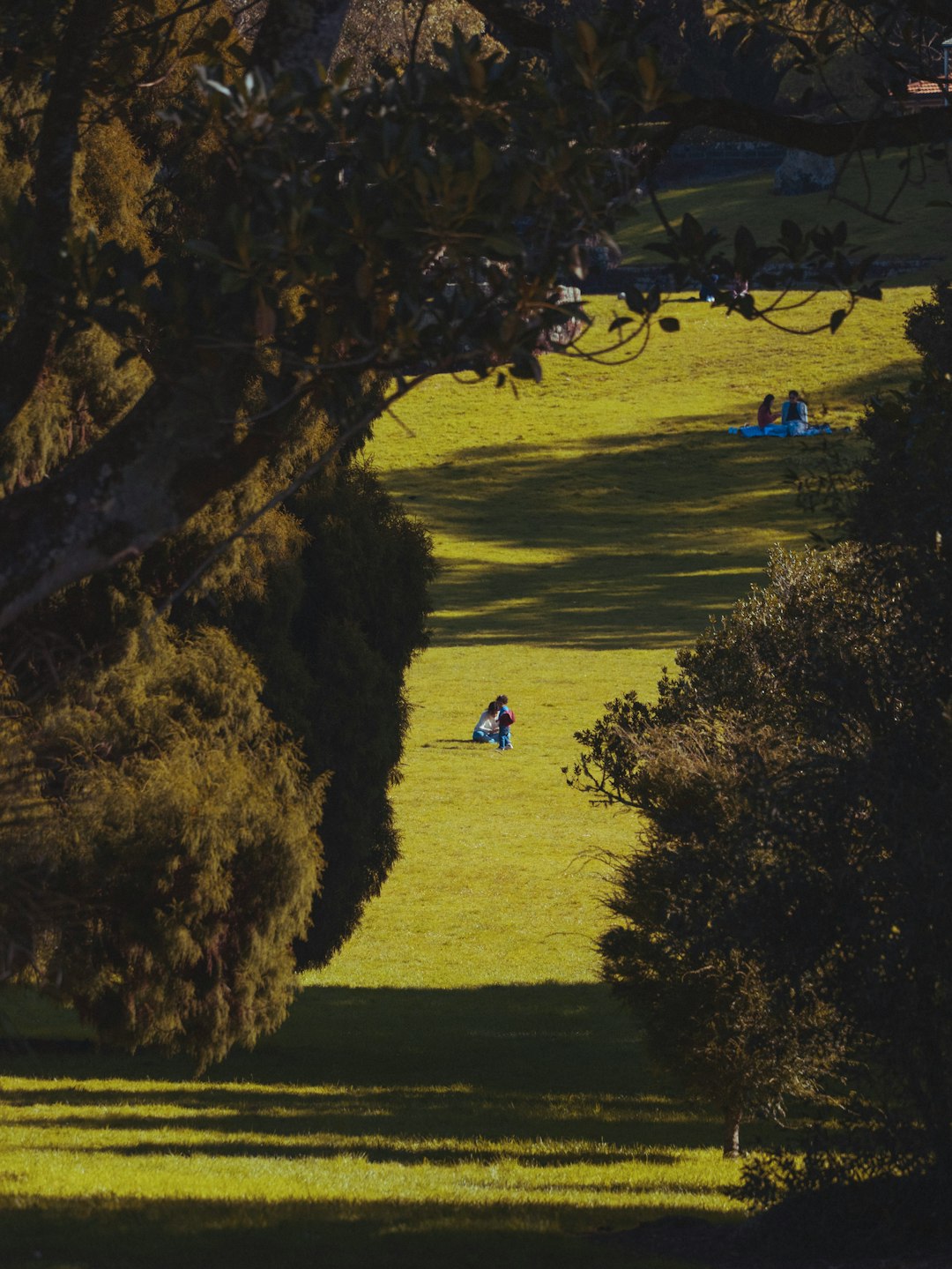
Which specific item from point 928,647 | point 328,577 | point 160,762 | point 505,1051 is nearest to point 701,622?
point 505,1051

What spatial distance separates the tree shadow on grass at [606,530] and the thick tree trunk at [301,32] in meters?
36.8

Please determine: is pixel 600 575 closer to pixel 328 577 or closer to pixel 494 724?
pixel 494 724

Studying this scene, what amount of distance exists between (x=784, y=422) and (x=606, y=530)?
853 cm

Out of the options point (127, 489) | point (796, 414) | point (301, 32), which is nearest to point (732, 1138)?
point (127, 489)

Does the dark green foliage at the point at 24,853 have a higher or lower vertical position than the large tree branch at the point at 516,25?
lower

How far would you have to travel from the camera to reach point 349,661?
2009 centimetres

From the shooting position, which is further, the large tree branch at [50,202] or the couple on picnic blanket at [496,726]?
the couple on picnic blanket at [496,726]

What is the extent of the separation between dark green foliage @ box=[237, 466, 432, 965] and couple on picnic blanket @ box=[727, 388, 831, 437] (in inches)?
1391

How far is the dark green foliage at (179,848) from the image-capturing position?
15.4 metres

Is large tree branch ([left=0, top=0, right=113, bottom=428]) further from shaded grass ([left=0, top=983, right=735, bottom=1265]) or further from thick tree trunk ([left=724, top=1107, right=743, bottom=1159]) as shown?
thick tree trunk ([left=724, top=1107, right=743, bottom=1159])

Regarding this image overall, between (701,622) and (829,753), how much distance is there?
35.4 metres

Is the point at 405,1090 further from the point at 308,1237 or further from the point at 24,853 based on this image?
the point at 308,1237

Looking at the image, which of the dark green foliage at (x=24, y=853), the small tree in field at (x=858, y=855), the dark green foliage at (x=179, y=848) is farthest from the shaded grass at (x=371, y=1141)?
the small tree in field at (x=858, y=855)

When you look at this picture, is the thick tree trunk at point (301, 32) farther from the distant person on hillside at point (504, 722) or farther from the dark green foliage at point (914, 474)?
the distant person on hillside at point (504, 722)
